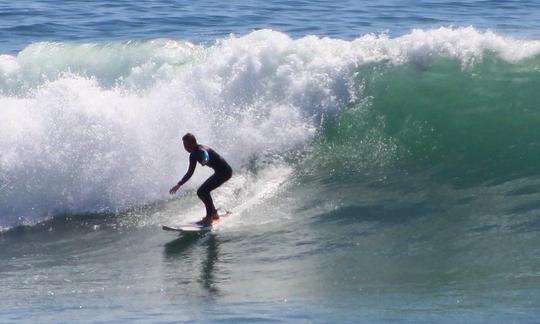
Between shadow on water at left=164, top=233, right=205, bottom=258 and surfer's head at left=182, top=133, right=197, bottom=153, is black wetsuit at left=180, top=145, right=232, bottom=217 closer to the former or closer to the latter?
surfer's head at left=182, top=133, right=197, bottom=153

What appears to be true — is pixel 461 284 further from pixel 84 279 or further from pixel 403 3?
pixel 403 3

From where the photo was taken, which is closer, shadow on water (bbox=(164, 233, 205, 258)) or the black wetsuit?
shadow on water (bbox=(164, 233, 205, 258))

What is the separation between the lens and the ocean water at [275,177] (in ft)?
33.2

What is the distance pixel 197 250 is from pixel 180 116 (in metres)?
3.58

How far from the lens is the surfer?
12.8 metres

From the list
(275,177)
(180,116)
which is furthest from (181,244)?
(180,116)

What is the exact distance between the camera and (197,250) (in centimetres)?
1210

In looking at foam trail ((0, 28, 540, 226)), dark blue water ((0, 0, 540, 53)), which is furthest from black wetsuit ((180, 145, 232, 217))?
dark blue water ((0, 0, 540, 53))

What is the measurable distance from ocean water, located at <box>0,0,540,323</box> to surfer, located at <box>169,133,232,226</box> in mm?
279

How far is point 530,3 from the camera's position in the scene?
22.5 metres

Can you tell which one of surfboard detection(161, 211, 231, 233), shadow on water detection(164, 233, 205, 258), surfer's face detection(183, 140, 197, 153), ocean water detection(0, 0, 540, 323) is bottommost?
shadow on water detection(164, 233, 205, 258)

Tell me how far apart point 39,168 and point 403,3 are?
10795mm

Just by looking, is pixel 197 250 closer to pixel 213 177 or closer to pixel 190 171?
pixel 190 171

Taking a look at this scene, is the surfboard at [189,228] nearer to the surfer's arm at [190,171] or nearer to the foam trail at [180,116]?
the surfer's arm at [190,171]
